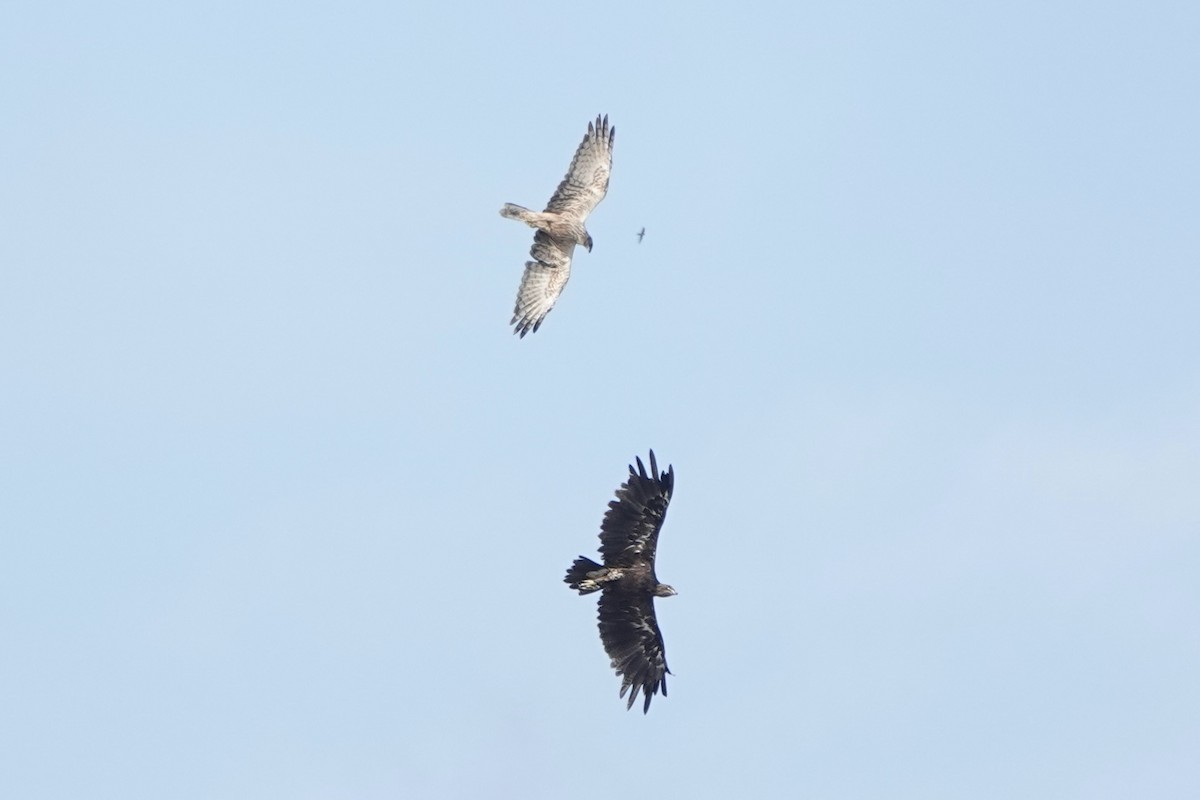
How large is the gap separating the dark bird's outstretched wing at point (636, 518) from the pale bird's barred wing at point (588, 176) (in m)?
10.8

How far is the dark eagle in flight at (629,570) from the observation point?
4631cm

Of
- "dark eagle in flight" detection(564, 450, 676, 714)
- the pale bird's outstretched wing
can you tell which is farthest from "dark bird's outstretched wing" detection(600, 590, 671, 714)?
the pale bird's outstretched wing

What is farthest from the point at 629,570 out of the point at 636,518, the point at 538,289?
the point at 538,289

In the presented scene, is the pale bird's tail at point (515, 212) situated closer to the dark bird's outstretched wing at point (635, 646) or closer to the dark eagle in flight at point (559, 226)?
the dark eagle in flight at point (559, 226)

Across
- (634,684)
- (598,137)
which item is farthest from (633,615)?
(598,137)

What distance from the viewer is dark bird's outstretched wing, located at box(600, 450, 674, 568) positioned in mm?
46375

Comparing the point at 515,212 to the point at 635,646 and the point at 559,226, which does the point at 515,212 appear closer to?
the point at 559,226

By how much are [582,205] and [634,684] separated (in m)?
13.6

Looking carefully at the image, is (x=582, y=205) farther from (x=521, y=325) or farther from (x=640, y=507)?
(x=640, y=507)

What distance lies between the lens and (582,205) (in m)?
55.7

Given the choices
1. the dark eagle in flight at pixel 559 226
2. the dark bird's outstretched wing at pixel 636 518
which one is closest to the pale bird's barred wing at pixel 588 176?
the dark eagle in flight at pixel 559 226

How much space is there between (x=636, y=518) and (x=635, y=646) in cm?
292

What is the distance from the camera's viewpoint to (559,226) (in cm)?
5453

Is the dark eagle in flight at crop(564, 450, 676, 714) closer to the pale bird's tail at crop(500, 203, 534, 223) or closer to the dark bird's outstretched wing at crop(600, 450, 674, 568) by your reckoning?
the dark bird's outstretched wing at crop(600, 450, 674, 568)
